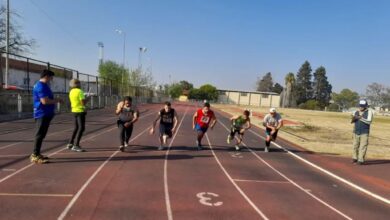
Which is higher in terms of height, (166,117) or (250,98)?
(166,117)

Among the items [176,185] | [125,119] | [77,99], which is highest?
[77,99]

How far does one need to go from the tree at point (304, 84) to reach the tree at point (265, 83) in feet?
112

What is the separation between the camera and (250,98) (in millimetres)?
141375

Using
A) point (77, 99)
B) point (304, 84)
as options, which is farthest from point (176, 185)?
point (304, 84)

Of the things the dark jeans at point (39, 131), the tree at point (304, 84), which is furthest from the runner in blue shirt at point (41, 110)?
the tree at point (304, 84)

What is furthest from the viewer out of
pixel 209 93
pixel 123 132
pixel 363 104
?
pixel 209 93

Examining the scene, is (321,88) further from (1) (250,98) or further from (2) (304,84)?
(1) (250,98)

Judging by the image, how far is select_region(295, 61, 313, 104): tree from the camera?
498 ft

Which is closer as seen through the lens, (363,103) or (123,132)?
(123,132)

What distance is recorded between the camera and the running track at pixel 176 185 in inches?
264

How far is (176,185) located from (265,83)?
610 feet

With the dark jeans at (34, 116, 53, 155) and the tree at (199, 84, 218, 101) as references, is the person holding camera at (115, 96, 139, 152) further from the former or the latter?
the tree at (199, 84, 218, 101)

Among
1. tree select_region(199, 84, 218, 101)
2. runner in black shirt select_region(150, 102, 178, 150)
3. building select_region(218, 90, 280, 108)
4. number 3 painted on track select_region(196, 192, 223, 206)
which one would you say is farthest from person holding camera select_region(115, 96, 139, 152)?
building select_region(218, 90, 280, 108)

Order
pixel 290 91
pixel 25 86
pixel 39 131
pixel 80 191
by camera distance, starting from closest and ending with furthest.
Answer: pixel 80 191 < pixel 39 131 < pixel 25 86 < pixel 290 91
